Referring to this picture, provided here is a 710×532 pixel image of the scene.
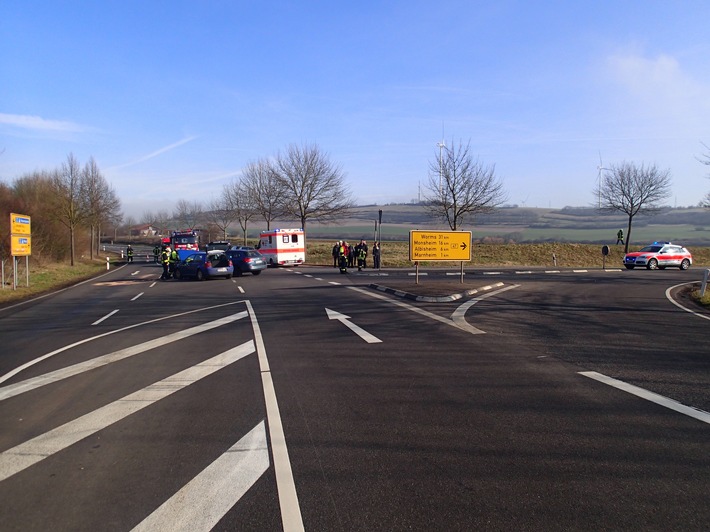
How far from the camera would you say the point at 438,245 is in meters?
20.8

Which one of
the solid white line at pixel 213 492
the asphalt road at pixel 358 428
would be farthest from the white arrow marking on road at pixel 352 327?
the solid white line at pixel 213 492

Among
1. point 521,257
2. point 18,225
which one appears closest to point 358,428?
point 18,225

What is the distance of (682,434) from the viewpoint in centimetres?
522

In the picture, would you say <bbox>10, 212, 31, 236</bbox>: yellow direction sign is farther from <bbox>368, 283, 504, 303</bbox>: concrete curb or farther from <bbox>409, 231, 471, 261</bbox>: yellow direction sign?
<bbox>409, 231, 471, 261</bbox>: yellow direction sign

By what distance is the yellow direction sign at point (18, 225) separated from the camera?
2495 centimetres

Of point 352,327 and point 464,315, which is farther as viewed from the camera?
point 464,315

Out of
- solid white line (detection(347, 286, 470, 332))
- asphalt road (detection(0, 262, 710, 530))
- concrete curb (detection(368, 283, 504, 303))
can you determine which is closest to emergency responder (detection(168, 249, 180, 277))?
solid white line (detection(347, 286, 470, 332))

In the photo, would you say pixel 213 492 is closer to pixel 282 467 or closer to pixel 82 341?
pixel 282 467

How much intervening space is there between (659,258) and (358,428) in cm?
3858

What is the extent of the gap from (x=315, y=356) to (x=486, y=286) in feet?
44.3

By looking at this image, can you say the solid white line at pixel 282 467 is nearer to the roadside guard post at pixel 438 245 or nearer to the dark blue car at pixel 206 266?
the roadside guard post at pixel 438 245

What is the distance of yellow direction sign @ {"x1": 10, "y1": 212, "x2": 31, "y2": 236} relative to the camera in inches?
982

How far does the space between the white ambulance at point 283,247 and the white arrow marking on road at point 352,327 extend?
25.7 meters

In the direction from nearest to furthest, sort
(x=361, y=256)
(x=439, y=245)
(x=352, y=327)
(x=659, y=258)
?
(x=352, y=327), (x=439, y=245), (x=361, y=256), (x=659, y=258)
